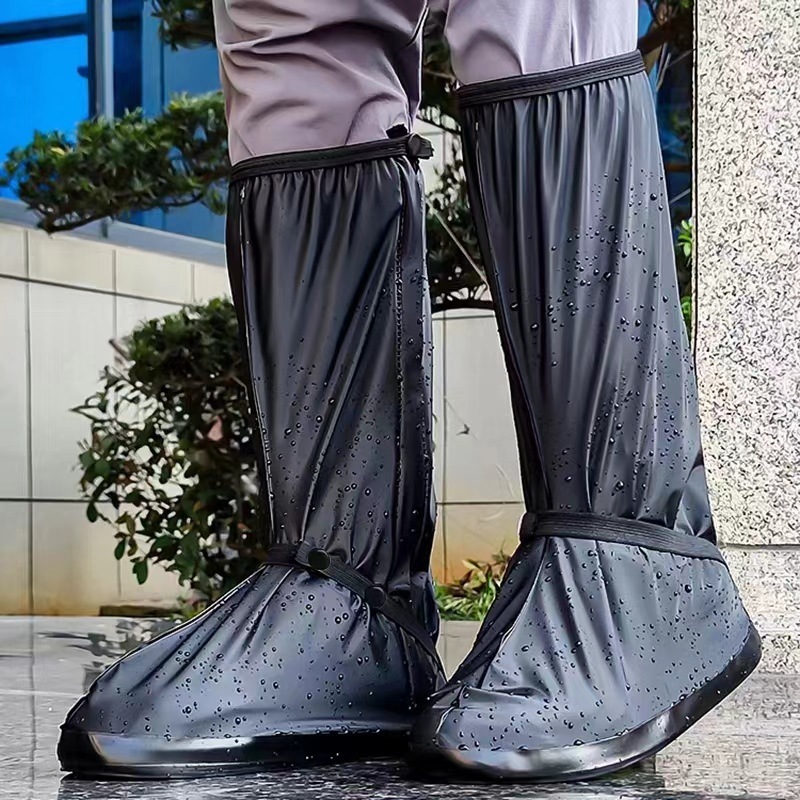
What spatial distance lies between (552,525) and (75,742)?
33cm

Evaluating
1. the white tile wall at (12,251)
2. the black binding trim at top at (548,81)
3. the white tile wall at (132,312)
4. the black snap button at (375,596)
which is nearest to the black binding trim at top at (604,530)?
the black snap button at (375,596)

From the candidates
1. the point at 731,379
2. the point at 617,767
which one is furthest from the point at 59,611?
the point at 617,767

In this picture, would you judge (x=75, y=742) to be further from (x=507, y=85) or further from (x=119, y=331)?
(x=119, y=331)

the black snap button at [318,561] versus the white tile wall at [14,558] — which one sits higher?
the black snap button at [318,561]

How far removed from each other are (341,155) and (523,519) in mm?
295

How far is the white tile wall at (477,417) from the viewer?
4191 millimetres

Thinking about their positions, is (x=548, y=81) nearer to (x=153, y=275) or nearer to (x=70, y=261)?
(x=70, y=261)

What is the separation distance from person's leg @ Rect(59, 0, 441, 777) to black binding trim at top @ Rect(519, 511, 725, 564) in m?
0.14

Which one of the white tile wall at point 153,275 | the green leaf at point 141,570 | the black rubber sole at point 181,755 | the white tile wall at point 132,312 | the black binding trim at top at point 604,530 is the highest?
the white tile wall at point 153,275

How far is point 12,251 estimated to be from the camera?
379 centimetres

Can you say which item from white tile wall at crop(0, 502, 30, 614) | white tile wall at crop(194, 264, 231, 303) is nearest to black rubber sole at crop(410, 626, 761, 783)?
white tile wall at crop(0, 502, 30, 614)

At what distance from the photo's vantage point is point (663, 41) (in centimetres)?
295

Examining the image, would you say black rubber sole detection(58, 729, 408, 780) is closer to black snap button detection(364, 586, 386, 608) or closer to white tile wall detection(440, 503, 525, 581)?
black snap button detection(364, 586, 386, 608)

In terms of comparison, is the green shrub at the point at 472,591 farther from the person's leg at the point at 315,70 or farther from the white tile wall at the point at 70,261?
the person's leg at the point at 315,70
